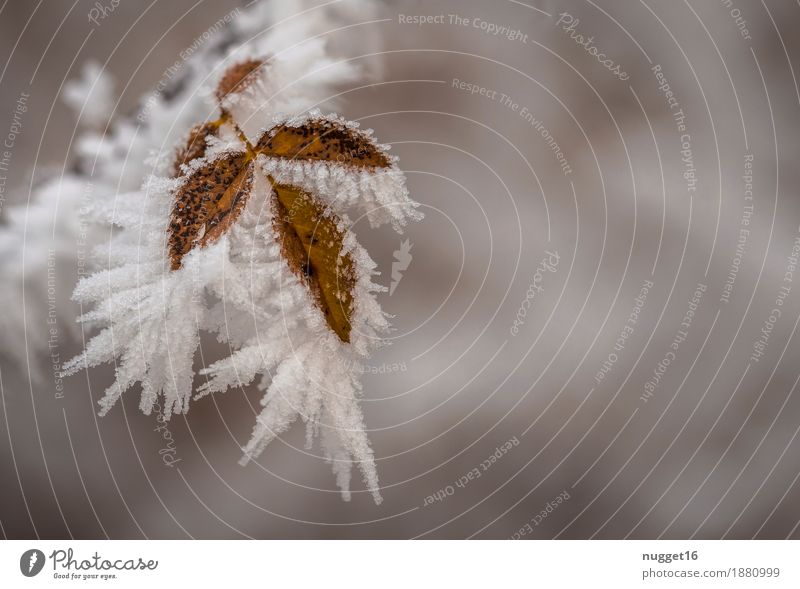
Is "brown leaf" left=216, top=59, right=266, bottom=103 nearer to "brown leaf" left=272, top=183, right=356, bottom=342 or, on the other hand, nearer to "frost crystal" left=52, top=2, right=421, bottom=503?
"frost crystal" left=52, top=2, right=421, bottom=503

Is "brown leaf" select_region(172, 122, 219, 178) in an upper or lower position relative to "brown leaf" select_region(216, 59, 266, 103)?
lower

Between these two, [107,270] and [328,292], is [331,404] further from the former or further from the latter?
[107,270]

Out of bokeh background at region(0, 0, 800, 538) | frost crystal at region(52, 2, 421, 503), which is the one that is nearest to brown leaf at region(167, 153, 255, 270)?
frost crystal at region(52, 2, 421, 503)

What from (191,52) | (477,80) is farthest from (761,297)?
(191,52)

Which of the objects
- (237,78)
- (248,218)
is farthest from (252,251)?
(237,78)

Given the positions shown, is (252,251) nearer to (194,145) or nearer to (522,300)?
(194,145)
